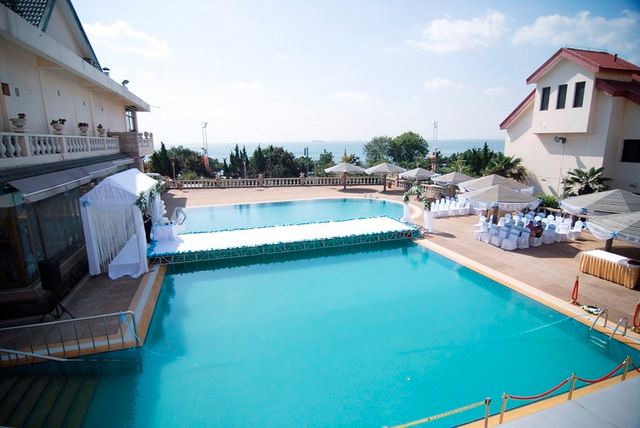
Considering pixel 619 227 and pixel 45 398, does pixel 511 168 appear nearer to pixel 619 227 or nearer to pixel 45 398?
pixel 619 227

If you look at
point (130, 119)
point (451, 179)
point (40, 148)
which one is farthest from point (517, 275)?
point (130, 119)

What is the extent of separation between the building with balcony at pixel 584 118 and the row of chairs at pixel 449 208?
21.4 ft

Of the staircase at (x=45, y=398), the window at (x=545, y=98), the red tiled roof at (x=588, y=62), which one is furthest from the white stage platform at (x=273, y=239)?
the red tiled roof at (x=588, y=62)

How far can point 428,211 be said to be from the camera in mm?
18172

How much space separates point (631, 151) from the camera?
63.9 feet

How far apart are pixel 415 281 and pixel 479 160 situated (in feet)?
74.6

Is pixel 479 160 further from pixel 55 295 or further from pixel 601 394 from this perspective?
pixel 55 295

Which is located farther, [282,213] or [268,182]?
[268,182]

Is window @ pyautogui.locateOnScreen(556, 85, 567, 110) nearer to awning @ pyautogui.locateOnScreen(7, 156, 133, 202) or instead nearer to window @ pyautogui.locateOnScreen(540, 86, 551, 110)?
window @ pyautogui.locateOnScreen(540, 86, 551, 110)

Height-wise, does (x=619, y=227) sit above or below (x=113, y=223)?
above

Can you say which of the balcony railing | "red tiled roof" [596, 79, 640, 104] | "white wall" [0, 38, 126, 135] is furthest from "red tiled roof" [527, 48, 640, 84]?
"white wall" [0, 38, 126, 135]

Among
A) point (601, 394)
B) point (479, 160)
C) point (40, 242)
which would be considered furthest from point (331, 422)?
point (479, 160)

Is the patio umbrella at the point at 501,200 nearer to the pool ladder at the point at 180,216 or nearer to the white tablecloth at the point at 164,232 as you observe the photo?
the white tablecloth at the point at 164,232

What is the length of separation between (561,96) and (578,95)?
1153 millimetres
